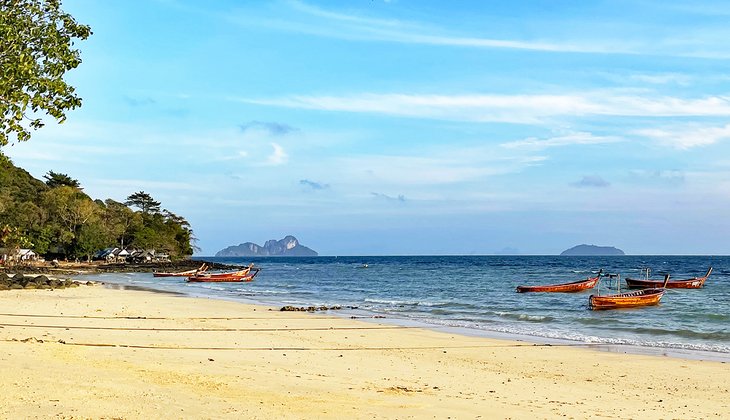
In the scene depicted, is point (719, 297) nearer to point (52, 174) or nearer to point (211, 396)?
point (211, 396)

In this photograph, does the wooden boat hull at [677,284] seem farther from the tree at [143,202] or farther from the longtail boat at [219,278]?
the tree at [143,202]

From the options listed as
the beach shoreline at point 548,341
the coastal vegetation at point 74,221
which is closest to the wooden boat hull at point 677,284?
the beach shoreline at point 548,341

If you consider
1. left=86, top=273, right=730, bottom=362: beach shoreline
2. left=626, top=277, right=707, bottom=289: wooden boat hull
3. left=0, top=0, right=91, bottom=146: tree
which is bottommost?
left=86, top=273, right=730, bottom=362: beach shoreline

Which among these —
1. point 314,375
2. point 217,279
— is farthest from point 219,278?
point 314,375

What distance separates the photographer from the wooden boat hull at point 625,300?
35.1 metres

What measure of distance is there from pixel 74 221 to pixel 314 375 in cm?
9069

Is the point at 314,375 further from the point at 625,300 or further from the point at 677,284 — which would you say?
the point at 677,284

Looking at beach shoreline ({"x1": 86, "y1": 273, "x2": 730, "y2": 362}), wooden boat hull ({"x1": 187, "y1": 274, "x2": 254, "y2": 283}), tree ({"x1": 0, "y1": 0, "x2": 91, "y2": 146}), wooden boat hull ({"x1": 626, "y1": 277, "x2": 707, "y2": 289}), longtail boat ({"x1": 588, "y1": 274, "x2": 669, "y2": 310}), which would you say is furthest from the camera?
wooden boat hull ({"x1": 187, "y1": 274, "x2": 254, "y2": 283})

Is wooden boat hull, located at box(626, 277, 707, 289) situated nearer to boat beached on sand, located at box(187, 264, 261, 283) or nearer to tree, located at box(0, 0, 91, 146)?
boat beached on sand, located at box(187, 264, 261, 283)

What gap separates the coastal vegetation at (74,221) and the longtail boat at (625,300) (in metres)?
53.1

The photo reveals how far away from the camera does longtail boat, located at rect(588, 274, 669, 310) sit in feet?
115

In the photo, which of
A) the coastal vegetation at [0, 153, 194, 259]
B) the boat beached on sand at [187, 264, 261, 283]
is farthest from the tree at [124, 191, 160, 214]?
the boat beached on sand at [187, 264, 261, 283]

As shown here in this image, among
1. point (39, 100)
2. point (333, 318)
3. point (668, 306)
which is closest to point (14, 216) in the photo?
point (333, 318)

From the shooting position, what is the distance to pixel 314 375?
12.4 m
